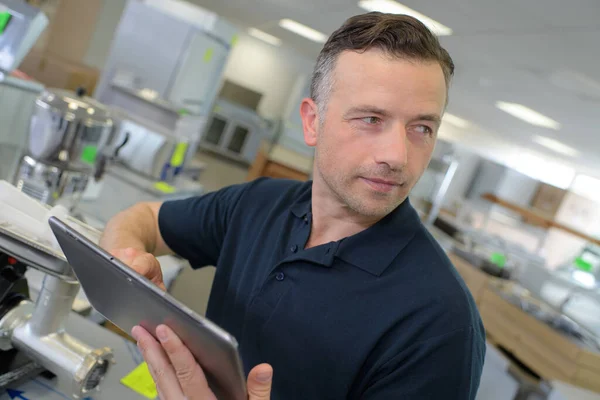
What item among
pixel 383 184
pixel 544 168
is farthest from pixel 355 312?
pixel 544 168

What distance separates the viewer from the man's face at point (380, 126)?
2.86 feet

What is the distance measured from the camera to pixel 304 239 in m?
1.04

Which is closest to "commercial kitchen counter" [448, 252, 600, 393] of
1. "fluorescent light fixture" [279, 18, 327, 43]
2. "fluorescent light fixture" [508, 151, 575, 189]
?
"fluorescent light fixture" [279, 18, 327, 43]

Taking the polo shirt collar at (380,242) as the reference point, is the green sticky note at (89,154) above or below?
below

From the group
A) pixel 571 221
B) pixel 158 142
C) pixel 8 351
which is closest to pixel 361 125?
pixel 8 351

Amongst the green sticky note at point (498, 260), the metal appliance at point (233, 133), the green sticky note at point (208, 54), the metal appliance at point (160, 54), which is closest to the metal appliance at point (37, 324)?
the metal appliance at point (160, 54)

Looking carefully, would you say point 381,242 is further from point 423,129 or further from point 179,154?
point 179,154

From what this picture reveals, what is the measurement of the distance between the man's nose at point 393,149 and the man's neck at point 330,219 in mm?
150

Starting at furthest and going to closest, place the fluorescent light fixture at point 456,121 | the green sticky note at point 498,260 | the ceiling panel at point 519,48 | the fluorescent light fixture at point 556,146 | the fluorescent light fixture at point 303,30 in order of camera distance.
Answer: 1. the fluorescent light fixture at point 456,121
2. the fluorescent light fixture at point 556,146
3. the fluorescent light fixture at point 303,30
4. the green sticky note at point 498,260
5. the ceiling panel at point 519,48

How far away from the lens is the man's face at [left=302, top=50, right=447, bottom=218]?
87cm

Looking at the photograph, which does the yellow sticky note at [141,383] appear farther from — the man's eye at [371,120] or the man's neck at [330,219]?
the man's eye at [371,120]

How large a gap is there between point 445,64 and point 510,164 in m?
8.80

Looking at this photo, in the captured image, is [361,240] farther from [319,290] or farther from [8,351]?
[8,351]

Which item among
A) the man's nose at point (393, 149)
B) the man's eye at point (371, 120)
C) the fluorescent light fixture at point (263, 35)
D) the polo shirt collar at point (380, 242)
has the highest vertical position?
the fluorescent light fixture at point (263, 35)
